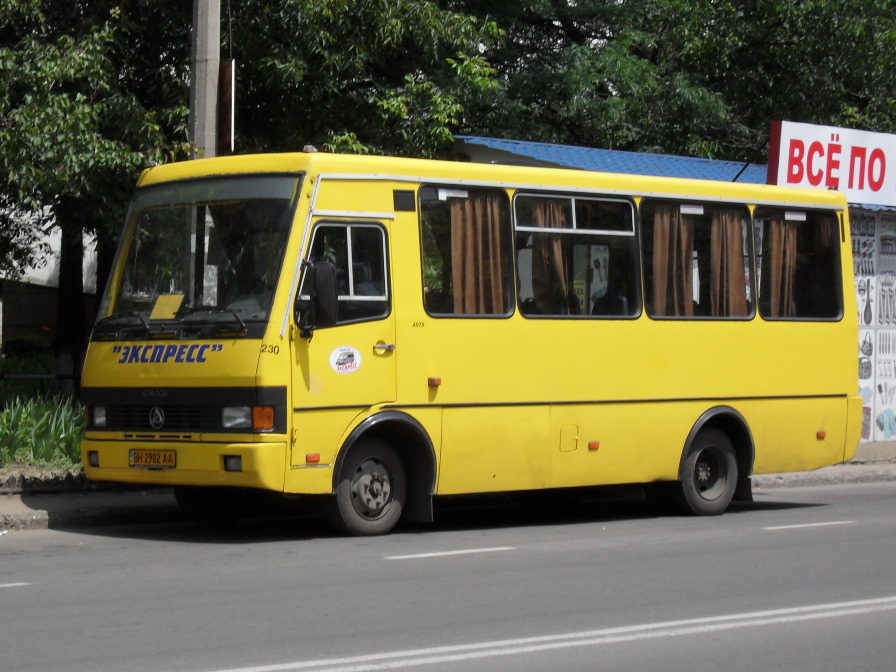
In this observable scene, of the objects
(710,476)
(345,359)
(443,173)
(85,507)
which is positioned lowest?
(85,507)

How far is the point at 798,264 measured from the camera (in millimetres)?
15094

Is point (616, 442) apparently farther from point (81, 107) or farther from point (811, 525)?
point (81, 107)

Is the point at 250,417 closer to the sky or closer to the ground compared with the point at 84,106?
closer to the ground

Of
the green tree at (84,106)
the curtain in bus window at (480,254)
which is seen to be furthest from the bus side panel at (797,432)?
the green tree at (84,106)

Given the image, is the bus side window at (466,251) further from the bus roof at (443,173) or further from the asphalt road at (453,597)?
the asphalt road at (453,597)

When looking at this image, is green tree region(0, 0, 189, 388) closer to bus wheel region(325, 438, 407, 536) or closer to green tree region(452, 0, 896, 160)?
bus wheel region(325, 438, 407, 536)

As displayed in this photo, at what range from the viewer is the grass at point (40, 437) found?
47.0ft

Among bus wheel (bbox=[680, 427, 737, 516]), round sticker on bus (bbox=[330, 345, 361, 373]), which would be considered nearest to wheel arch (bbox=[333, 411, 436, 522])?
round sticker on bus (bbox=[330, 345, 361, 373])

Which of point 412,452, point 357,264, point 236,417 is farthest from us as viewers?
point 412,452

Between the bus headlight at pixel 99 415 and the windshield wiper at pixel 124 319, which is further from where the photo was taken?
the bus headlight at pixel 99 415

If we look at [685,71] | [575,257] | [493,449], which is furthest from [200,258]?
[685,71]

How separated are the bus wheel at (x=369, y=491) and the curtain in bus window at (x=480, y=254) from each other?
1.36 meters

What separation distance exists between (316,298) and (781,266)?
5.71 metres

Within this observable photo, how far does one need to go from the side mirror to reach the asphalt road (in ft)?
5.52
